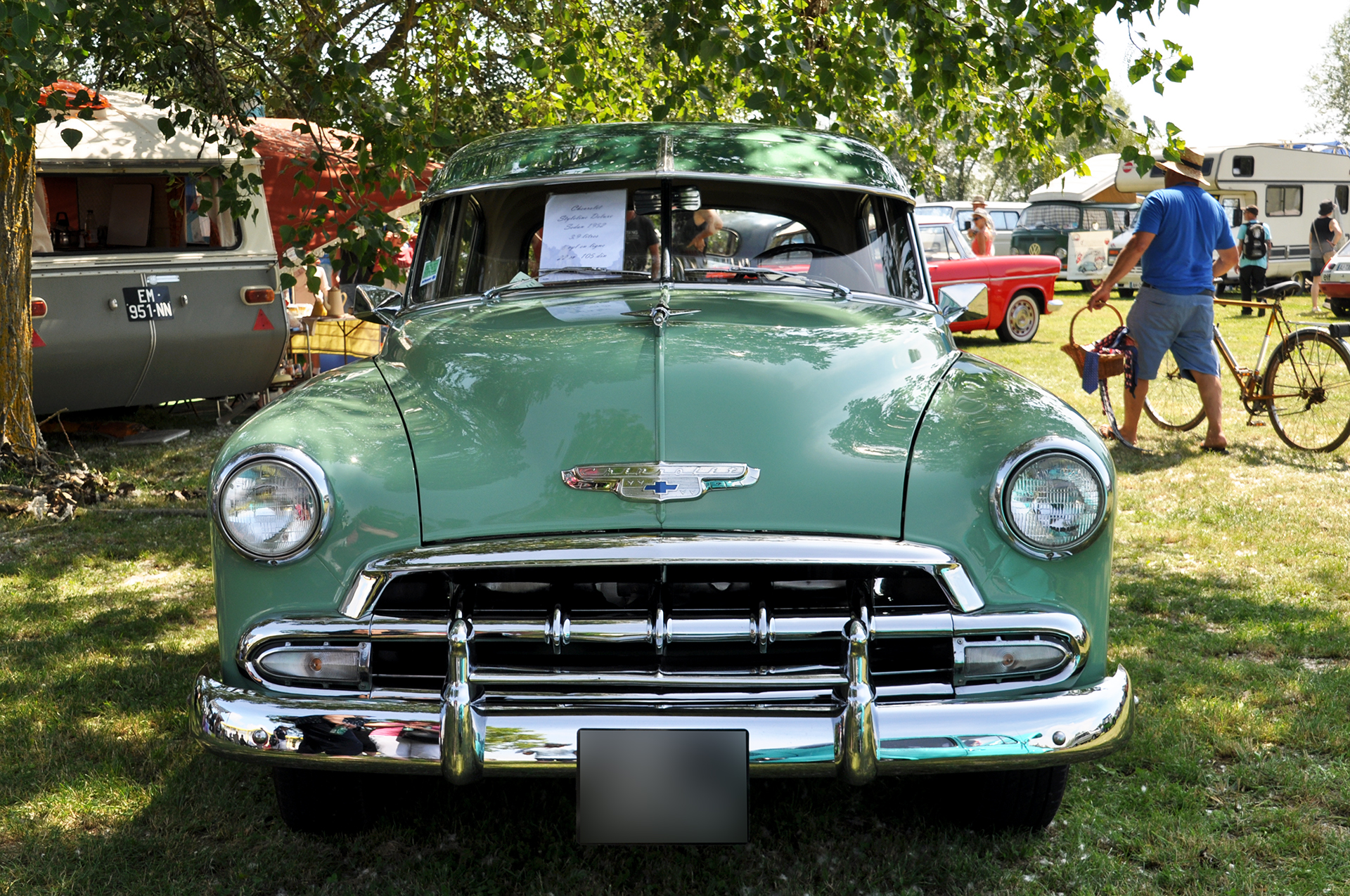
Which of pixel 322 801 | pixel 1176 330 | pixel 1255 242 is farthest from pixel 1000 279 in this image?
pixel 322 801

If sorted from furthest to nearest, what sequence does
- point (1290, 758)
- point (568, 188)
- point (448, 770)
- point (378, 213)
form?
point (378, 213)
point (568, 188)
point (1290, 758)
point (448, 770)

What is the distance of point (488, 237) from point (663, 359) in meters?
1.36

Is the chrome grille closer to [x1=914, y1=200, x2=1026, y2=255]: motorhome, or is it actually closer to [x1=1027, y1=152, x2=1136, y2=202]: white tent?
[x1=914, y1=200, x2=1026, y2=255]: motorhome

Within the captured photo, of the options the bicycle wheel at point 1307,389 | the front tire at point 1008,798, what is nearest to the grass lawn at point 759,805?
the front tire at point 1008,798

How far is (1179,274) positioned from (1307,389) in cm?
150

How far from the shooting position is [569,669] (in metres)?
2.25

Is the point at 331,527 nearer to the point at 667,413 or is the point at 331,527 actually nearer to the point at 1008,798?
the point at 667,413

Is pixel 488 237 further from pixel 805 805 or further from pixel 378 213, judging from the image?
pixel 378 213

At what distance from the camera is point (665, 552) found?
2.15m

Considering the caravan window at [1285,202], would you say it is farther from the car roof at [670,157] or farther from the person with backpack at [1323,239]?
the car roof at [670,157]

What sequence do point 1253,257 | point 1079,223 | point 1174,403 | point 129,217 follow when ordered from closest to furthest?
point 129,217, point 1174,403, point 1253,257, point 1079,223

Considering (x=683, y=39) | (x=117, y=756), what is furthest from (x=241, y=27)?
(x=117, y=756)

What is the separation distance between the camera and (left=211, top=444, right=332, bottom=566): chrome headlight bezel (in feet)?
7.43

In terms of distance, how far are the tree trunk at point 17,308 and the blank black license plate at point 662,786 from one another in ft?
19.7
